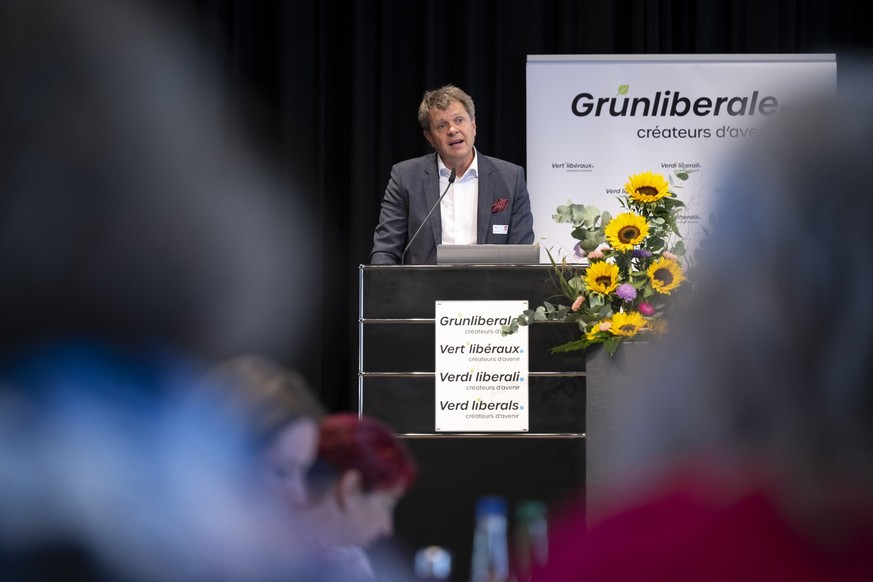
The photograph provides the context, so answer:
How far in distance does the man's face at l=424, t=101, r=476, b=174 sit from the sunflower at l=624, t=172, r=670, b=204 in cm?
207

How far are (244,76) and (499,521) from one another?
229 inches

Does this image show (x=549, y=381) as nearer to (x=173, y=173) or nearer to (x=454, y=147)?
(x=454, y=147)

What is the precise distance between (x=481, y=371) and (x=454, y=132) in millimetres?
1814

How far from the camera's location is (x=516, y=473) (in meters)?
3.14

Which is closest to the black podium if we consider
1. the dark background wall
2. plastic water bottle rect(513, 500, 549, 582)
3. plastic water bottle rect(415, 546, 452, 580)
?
plastic water bottle rect(513, 500, 549, 582)

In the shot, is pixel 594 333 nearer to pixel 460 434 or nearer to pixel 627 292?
pixel 627 292

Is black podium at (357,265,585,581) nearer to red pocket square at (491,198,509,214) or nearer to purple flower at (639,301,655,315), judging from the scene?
purple flower at (639,301,655,315)

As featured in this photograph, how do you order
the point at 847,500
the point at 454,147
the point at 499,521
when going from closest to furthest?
the point at 847,500
the point at 499,521
the point at 454,147

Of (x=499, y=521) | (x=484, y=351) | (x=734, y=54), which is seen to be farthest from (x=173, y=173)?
(x=499, y=521)

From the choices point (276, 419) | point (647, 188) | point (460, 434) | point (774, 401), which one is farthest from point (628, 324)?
point (774, 401)

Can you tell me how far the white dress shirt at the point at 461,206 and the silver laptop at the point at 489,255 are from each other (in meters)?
1.59

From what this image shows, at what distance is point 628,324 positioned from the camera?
2.58 metres

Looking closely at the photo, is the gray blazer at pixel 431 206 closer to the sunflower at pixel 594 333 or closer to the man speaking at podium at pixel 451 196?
the man speaking at podium at pixel 451 196

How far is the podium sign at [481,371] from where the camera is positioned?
10.3ft
